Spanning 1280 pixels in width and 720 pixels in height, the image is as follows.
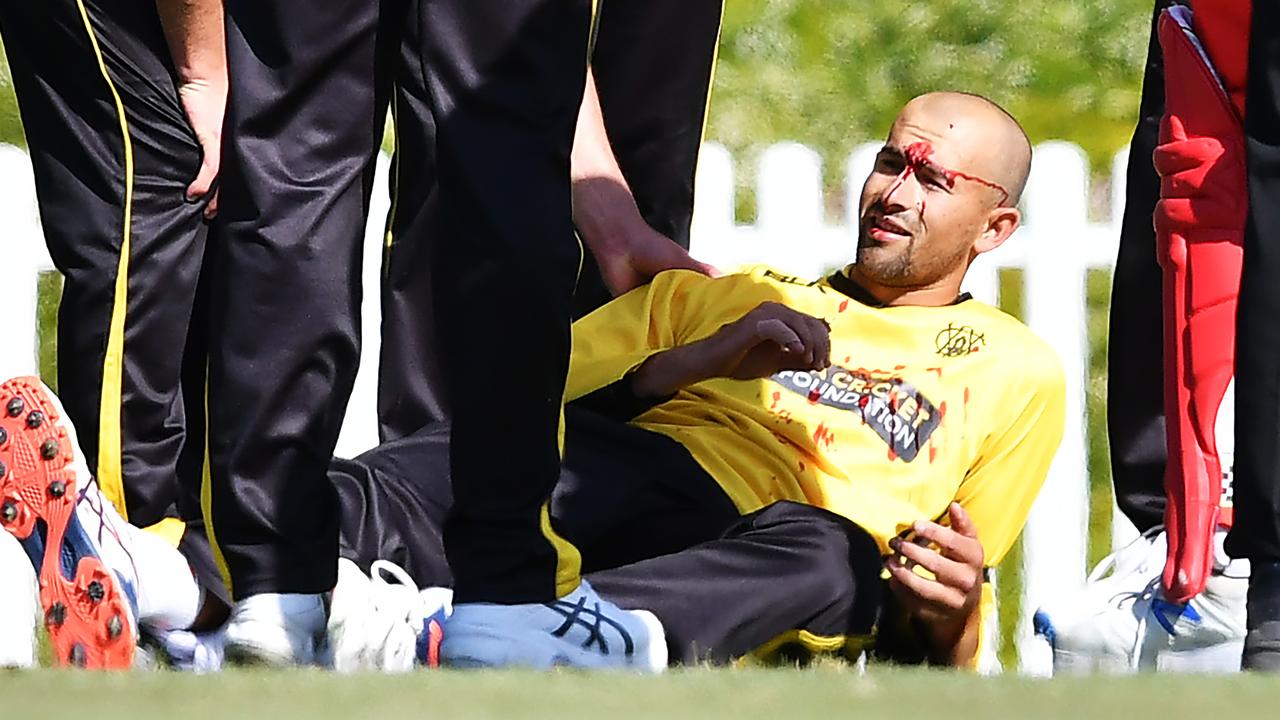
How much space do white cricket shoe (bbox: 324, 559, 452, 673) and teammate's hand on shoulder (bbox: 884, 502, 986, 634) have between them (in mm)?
601

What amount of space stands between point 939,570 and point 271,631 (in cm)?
85

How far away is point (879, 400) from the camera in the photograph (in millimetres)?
3158

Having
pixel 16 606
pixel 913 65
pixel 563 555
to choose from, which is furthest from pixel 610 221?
pixel 913 65

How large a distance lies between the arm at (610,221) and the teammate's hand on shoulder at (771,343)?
351 millimetres

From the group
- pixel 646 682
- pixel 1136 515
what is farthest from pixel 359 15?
pixel 1136 515

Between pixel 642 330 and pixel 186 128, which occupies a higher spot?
pixel 186 128

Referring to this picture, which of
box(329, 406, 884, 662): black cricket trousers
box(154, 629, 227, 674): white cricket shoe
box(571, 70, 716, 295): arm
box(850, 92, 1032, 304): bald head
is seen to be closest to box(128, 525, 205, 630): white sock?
box(154, 629, 227, 674): white cricket shoe

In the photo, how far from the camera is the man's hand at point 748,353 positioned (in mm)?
2891

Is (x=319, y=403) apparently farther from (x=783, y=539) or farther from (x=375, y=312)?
(x=375, y=312)

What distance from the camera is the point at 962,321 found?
10.8ft

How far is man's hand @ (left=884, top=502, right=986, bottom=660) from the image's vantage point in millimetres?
2896

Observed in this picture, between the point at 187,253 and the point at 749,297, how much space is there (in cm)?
78

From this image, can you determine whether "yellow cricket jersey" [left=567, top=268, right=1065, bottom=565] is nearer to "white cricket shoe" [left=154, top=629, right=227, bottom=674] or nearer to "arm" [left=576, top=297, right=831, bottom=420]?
"arm" [left=576, top=297, right=831, bottom=420]

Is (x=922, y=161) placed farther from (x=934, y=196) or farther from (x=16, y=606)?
(x=16, y=606)
